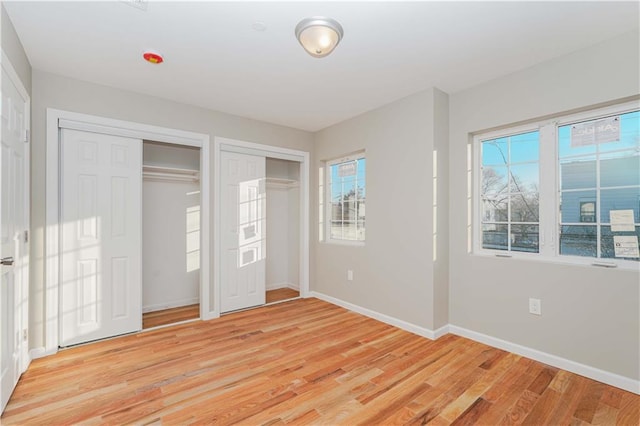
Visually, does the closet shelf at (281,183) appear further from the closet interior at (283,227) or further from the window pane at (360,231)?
the window pane at (360,231)

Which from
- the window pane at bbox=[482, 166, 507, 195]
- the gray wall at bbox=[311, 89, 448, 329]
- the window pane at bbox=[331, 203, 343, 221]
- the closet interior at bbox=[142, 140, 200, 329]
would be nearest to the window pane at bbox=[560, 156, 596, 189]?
the window pane at bbox=[482, 166, 507, 195]

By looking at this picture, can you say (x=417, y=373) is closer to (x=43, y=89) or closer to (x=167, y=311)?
(x=167, y=311)

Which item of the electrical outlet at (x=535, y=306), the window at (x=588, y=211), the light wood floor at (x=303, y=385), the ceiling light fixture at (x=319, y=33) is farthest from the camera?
the electrical outlet at (x=535, y=306)

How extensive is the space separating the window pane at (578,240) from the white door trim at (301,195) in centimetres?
309

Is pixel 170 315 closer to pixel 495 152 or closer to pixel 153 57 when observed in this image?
pixel 153 57

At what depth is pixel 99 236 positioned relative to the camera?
10.1 ft

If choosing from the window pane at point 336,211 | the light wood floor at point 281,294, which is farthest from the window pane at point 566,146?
the light wood floor at point 281,294

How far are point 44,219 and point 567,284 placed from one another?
181 inches

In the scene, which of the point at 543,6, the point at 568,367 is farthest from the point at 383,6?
the point at 568,367

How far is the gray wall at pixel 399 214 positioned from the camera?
3170 millimetres

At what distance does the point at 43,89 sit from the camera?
9.17 feet

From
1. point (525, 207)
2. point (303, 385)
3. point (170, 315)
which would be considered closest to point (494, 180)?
point (525, 207)

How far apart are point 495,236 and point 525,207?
39 cm

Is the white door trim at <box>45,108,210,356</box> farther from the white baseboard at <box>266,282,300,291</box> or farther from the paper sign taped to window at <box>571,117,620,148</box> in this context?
the paper sign taped to window at <box>571,117,620,148</box>
